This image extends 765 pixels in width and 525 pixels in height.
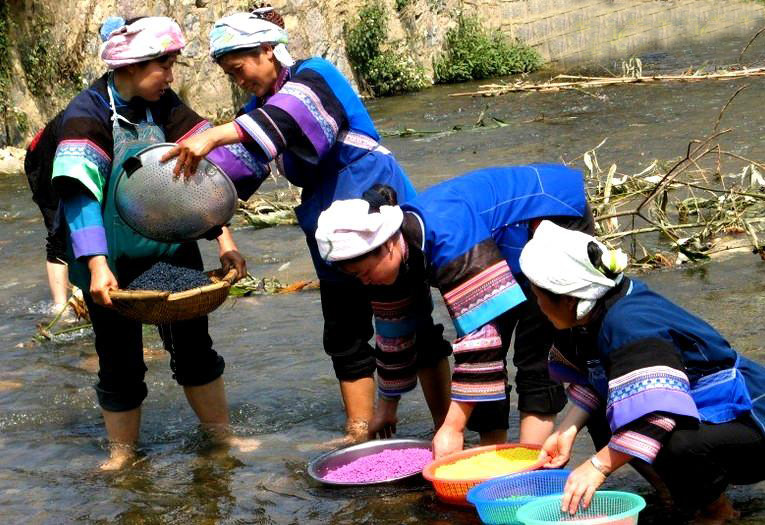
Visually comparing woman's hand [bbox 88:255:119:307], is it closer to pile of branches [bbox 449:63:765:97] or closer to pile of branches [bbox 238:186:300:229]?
pile of branches [bbox 238:186:300:229]

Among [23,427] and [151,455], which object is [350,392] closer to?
[151,455]

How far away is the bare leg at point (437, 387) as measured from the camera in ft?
14.4

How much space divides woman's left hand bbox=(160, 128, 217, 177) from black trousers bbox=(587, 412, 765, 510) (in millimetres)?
1715

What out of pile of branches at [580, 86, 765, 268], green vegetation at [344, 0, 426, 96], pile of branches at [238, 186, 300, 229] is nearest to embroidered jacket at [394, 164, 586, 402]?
pile of branches at [580, 86, 765, 268]

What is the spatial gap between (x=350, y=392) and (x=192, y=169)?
1.12 m

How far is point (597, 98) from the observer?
13.6 m

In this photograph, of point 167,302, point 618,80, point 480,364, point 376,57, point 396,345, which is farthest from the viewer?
point 376,57

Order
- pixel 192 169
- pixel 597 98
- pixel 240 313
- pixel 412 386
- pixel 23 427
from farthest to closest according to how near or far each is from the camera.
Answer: pixel 597 98 → pixel 240 313 → pixel 23 427 → pixel 412 386 → pixel 192 169

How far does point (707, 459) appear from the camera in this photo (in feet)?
10.4

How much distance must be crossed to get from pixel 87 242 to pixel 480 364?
4.70 feet


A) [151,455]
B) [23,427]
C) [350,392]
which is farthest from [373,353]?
[23,427]

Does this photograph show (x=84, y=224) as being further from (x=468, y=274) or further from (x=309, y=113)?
(x=468, y=274)

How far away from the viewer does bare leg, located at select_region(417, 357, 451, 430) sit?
4.39 m

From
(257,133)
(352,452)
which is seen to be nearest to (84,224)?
(257,133)
